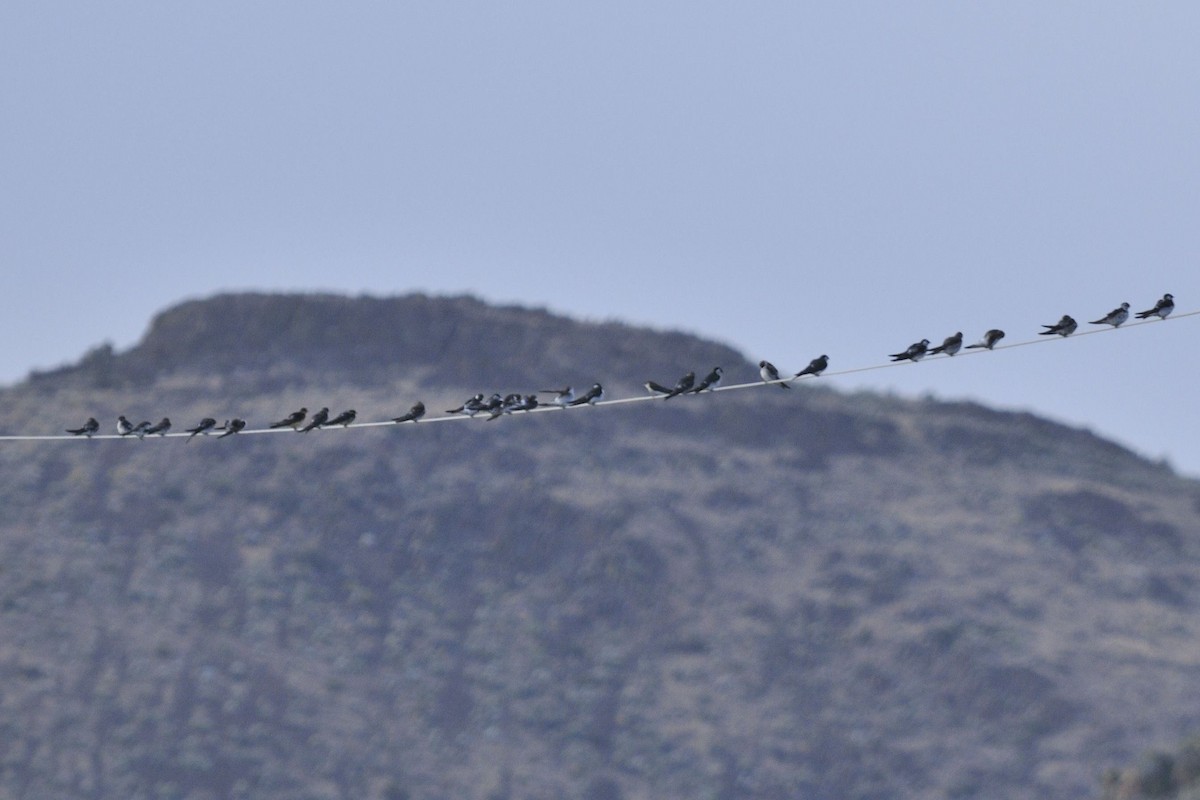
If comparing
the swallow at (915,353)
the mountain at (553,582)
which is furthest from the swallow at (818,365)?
the mountain at (553,582)

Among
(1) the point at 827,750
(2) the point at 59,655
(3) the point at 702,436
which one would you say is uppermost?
(3) the point at 702,436

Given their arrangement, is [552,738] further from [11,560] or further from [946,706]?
[11,560]

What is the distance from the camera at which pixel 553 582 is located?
64.6 m

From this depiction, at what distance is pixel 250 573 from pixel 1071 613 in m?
21.7

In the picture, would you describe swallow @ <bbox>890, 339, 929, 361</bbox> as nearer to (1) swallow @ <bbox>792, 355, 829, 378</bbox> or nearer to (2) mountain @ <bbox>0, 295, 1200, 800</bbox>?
(1) swallow @ <bbox>792, 355, 829, 378</bbox>

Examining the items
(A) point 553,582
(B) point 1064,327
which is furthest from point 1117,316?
(A) point 553,582

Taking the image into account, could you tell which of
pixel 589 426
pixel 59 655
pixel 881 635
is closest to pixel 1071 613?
pixel 881 635

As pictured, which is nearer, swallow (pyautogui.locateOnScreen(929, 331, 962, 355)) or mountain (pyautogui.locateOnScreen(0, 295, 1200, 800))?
swallow (pyautogui.locateOnScreen(929, 331, 962, 355))

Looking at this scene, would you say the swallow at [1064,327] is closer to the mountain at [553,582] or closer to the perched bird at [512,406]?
the perched bird at [512,406]

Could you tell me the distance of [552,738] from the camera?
57.2 m

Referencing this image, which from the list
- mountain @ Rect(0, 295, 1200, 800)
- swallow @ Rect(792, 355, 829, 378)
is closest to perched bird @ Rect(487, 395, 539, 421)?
swallow @ Rect(792, 355, 829, 378)

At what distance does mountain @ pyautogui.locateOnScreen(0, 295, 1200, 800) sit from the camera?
56.8m

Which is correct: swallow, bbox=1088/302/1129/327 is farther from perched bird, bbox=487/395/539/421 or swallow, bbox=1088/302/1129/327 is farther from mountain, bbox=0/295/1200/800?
mountain, bbox=0/295/1200/800

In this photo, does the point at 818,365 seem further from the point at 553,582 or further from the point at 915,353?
the point at 553,582
